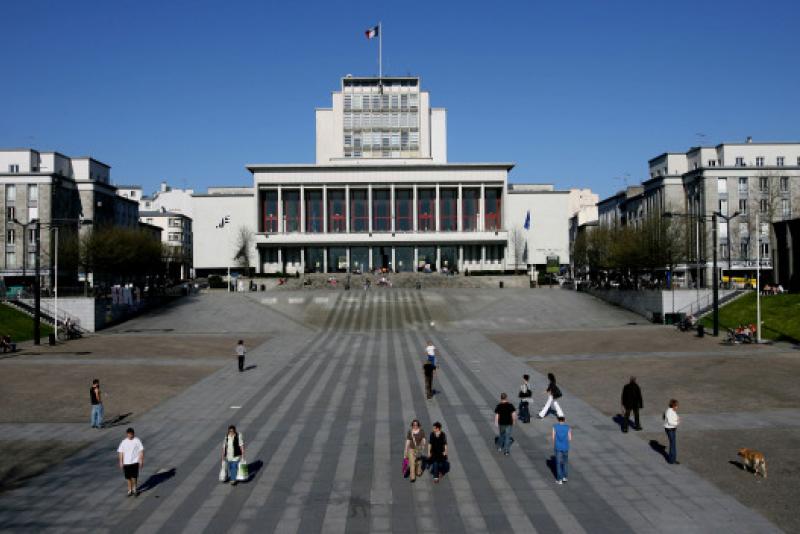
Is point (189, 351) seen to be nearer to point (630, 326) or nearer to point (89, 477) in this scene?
point (89, 477)

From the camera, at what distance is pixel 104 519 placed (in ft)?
46.8

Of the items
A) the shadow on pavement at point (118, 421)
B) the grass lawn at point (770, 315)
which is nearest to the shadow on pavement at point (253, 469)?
the shadow on pavement at point (118, 421)

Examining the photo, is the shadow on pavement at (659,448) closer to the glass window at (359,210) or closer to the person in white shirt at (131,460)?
the person in white shirt at (131,460)

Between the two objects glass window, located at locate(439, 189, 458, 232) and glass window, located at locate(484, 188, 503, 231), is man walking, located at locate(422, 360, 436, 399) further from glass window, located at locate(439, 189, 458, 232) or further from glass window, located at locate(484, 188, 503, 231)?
glass window, located at locate(484, 188, 503, 231)

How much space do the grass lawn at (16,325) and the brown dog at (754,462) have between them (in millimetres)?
48762

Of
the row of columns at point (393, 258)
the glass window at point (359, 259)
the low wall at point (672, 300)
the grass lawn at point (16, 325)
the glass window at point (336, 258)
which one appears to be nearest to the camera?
the grass lawn at point (16, 325)

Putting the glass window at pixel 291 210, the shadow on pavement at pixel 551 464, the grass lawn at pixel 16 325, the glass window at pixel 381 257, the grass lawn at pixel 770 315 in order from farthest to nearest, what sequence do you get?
the glass window at pixel 291 210 → the glass window at pixel 381 257 → the grass lawn at pixel 16 325 → the grass lawn at pixel 770 315 → the shadow on pavement at pixel 551 464

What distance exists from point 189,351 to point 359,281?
49307 mm

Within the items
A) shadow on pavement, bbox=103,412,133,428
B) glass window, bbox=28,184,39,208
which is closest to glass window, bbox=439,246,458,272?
glass window, bbox=28,184,39,208

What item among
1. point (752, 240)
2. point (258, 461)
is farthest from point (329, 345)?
point (752, 240)

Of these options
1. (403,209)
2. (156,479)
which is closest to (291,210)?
(403,209)

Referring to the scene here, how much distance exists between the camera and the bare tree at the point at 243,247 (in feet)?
362

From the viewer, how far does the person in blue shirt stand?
52.8ft

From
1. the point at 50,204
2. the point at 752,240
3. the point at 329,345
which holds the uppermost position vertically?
the point at 50,204
